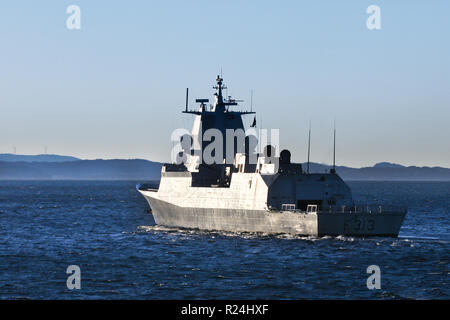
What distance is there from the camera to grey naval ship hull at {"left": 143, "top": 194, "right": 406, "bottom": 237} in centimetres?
4234

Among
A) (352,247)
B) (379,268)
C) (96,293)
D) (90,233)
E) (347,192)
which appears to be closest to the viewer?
(96,293)

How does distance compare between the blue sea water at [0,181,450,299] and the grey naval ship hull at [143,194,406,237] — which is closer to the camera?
the blue sea water at [0,181,450,299]

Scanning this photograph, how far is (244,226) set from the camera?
48.1 metres

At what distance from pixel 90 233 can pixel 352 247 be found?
20.6m

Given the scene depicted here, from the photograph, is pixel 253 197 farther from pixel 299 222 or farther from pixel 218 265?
pixel 218 265

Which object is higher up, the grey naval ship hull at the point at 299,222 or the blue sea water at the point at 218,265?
the grey naval ship hull at the point at 299,222

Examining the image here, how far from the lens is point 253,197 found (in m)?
46.9

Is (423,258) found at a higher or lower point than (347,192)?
lower

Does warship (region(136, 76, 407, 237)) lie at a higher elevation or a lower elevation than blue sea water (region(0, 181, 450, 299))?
higher

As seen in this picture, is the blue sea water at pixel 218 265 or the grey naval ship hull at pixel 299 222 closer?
the blue sea water at pixel 218 265

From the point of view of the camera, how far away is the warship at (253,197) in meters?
42.8

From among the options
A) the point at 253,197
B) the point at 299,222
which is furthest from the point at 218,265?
the point at 253,197

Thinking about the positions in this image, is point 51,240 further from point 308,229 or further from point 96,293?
point 96,293
